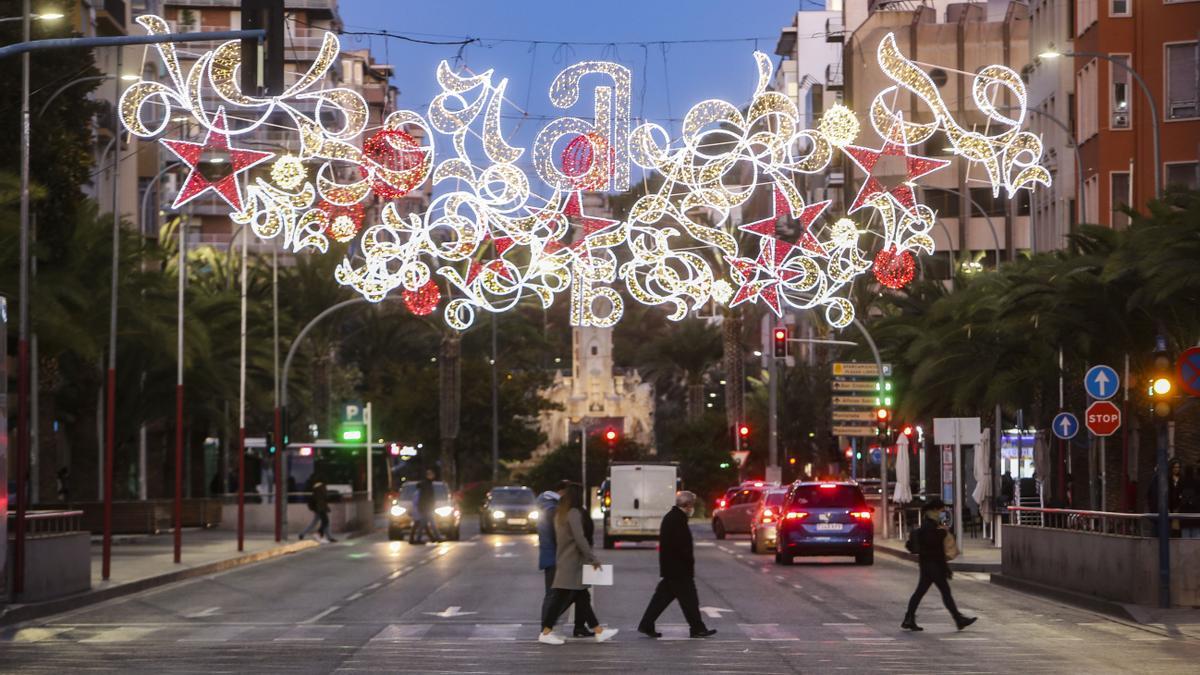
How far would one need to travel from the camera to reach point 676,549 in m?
23.8

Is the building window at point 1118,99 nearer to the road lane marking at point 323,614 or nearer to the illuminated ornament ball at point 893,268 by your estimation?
the illuminated ornament ball at point 893,268

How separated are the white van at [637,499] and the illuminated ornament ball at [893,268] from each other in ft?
48.5

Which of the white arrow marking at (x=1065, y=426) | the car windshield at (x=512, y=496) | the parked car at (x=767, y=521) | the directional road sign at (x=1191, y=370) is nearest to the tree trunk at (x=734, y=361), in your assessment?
the car windshield at (x=512, y=496)

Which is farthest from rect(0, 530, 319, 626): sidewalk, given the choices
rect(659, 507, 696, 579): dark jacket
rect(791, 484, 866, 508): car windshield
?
rect(791, 484, 866, 508): car windshield

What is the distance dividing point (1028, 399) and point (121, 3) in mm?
36865

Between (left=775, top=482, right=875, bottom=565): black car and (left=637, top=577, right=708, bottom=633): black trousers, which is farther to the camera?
(left=775, top=482, right=875, bottom=565): black car

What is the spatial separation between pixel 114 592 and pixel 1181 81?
118ft

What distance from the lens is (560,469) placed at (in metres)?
109

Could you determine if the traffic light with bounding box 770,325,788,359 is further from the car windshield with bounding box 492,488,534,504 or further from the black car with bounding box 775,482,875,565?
the black car with bounding box 775,482,875,565

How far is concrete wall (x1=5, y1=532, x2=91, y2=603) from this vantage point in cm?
2890

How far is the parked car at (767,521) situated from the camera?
50.0m

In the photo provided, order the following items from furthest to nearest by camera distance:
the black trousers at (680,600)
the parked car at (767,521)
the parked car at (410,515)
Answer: the parked car at (410,515)
the parked car at (767,521)
the black trousers at (680,600)

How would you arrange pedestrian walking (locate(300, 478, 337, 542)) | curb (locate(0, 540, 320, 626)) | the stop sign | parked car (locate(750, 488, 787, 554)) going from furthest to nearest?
pedestrian walking (locate(300, 478, 337, 542)) < parked car (locate(750, 488, 787, 554)) < the stop sign < curb (locate(0, 540, 320, 626))

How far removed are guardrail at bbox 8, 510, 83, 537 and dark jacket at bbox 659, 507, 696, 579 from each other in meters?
9.83
